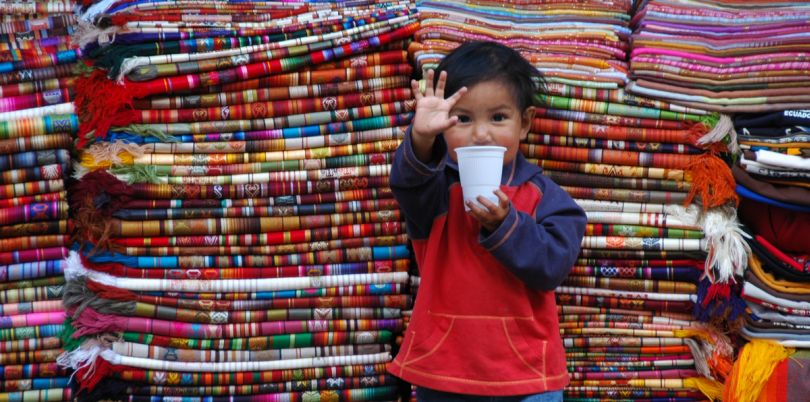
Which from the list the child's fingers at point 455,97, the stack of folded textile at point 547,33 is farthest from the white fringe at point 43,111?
the child's fingers at point 455,97

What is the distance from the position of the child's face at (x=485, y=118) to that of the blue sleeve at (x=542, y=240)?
194 mm

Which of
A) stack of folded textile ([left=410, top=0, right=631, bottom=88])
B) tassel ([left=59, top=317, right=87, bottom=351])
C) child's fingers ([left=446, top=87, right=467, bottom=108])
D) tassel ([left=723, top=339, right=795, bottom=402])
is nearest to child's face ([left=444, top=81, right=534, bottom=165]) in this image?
child's fingers ([left=446, top=87, right=467, bottom=108])

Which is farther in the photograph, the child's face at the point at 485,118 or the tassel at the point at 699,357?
the tassel at the point at 699,357

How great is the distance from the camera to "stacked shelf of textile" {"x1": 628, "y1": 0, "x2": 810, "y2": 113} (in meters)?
2.61

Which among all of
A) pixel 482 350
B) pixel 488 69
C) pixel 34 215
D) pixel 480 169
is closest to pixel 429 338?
pixel 482 350

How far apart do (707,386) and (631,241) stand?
526mm

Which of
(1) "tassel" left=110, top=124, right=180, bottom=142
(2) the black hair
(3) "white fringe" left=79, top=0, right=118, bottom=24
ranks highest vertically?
(3) "white fringe" left=79, top=0, right=118, bottom=24

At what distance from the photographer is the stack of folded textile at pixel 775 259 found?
2.54 metres

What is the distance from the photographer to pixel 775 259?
259 centimetres

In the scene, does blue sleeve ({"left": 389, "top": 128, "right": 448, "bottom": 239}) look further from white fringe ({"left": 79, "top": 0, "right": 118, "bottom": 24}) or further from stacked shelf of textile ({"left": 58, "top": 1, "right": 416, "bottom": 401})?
white fringe ({"left": 79, "top": 0, "right": 118, "bottom": 24})

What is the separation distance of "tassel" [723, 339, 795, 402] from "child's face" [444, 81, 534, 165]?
110 centimetres

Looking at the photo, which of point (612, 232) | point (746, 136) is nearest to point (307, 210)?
point (612, 232)

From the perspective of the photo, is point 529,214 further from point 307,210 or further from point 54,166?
point 54,166

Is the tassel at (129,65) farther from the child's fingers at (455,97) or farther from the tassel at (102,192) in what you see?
the child's fingers at (455,97)
